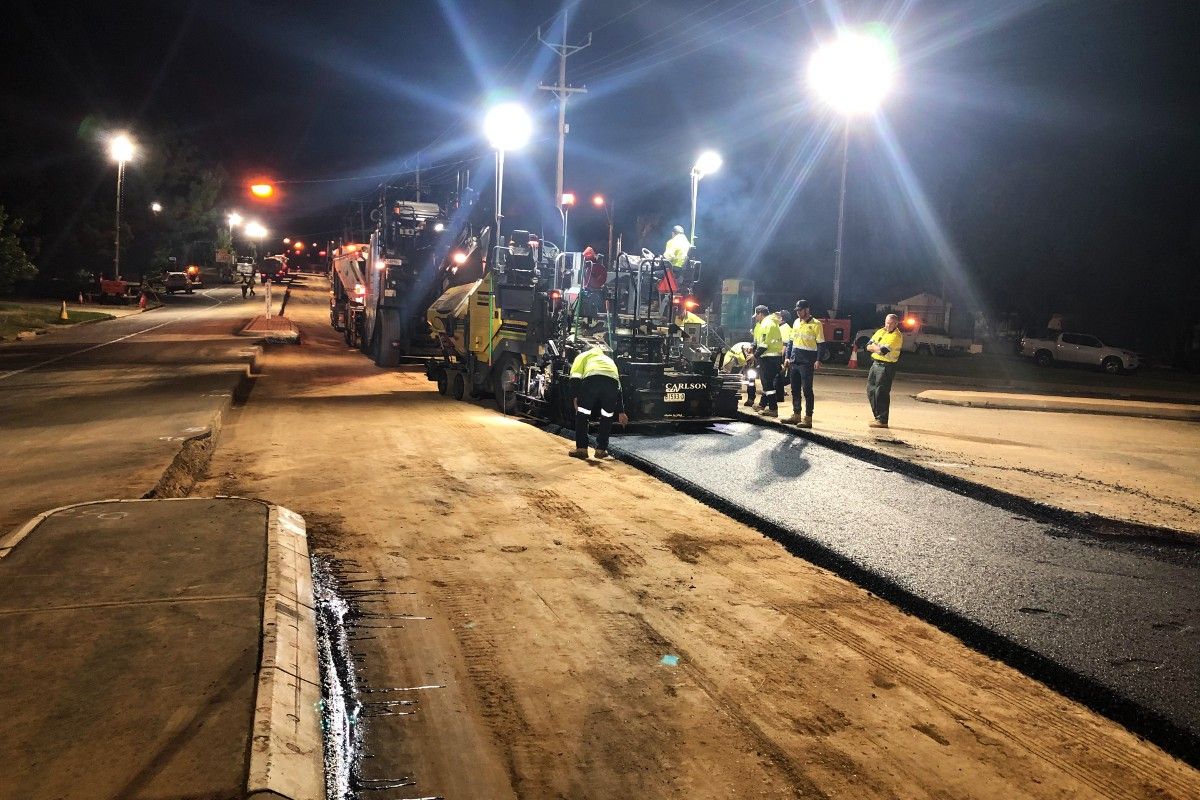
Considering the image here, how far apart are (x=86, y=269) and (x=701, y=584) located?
188 ft

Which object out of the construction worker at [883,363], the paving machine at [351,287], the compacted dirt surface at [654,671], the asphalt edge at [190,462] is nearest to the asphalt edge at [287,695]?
the compacted dirt surface at [654,671]

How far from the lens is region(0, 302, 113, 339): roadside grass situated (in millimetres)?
28456

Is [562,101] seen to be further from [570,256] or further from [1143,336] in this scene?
[1143,336]

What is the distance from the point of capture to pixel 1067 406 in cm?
1780

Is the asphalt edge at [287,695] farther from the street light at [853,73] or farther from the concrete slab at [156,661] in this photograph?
the street light at [853,73]

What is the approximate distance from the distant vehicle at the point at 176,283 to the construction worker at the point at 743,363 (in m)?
47.9

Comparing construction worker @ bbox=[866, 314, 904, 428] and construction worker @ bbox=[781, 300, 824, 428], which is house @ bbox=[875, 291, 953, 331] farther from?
construction worker @ bbox=[781, 300, 824, 428]

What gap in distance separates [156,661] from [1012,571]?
5.68m

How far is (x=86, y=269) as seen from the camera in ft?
175

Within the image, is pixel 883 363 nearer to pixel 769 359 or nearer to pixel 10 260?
pixel 769 359

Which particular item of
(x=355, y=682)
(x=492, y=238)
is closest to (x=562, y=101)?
(x=492, y=238)

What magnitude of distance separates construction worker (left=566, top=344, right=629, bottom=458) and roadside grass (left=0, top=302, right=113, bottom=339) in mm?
22353

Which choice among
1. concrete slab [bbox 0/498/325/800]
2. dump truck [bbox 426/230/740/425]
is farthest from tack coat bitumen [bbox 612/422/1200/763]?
concrete slab [bbox 0/498/325/800]

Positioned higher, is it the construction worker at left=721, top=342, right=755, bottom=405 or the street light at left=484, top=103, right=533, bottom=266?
the street light at left=484, top=103, right=533, bottom=266
